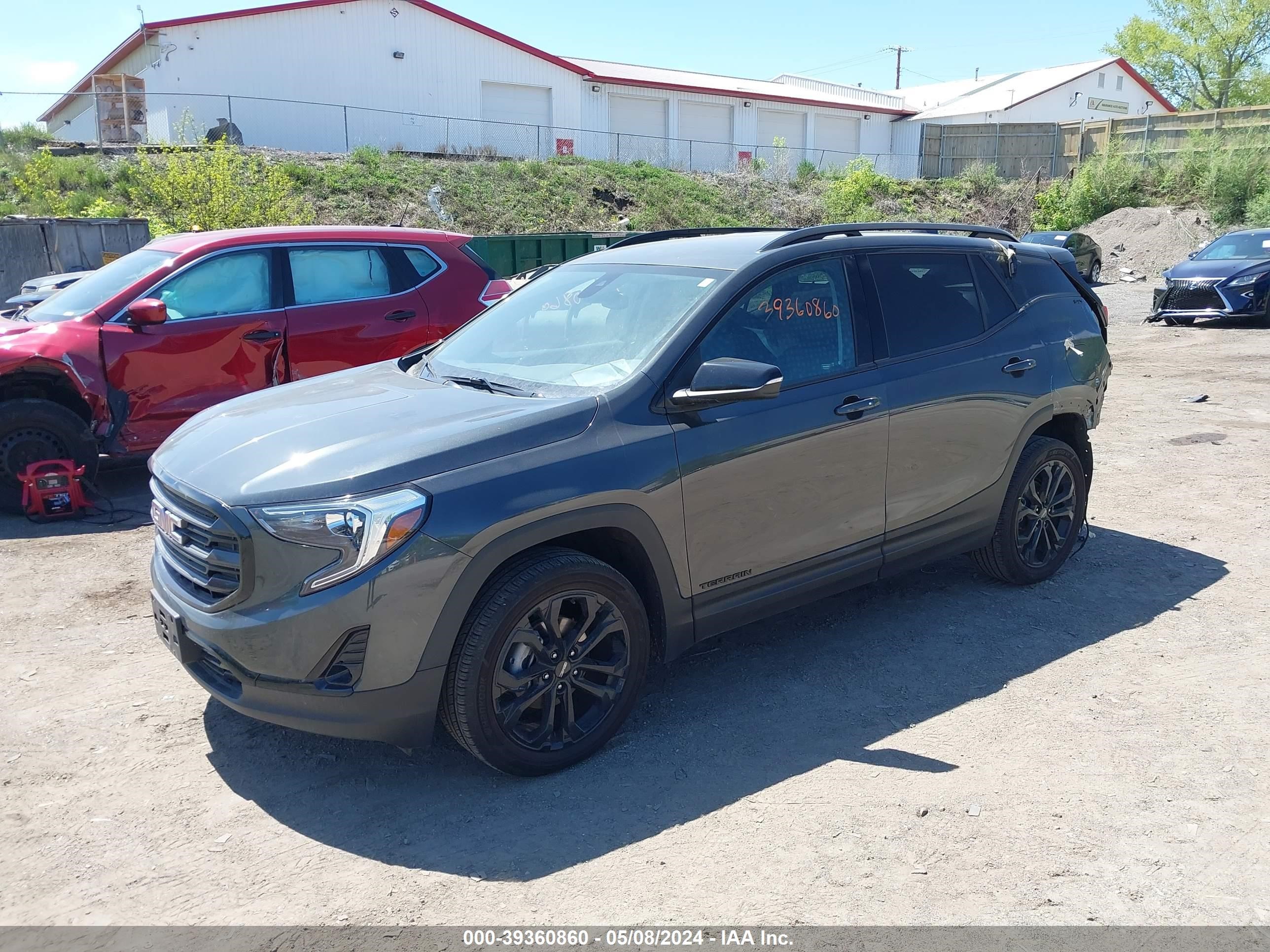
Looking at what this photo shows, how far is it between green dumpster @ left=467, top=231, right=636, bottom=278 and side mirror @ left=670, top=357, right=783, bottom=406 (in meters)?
13.4

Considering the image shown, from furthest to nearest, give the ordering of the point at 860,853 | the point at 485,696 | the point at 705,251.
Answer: the point at 705,251, the point at 485,696, the point at 860,853

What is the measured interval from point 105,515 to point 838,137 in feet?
166

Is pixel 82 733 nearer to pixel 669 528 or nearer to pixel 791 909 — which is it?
pixel 669 528

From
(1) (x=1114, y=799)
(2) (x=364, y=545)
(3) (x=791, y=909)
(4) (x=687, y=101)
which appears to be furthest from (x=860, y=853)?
(4) (x=687, y=101)

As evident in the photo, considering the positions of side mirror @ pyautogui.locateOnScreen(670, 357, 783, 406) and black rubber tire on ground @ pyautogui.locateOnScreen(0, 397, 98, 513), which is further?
black rubber tire on ground @ pyautogui.locateOnScreen(0, 397, 98, 513)

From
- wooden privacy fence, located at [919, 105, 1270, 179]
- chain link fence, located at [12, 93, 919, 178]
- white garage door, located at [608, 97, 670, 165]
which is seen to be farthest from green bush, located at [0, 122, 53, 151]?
wooden privacy fence, located at [919, 105, 1270, 179]

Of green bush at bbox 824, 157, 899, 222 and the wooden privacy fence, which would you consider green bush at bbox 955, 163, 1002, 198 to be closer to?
the wooden privacy fence

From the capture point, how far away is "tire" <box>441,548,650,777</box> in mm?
3455

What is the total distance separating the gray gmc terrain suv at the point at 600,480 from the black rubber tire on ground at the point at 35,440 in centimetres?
324

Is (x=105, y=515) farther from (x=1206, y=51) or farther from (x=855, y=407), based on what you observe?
(x=1206, y=51)

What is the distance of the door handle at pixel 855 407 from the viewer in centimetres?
441

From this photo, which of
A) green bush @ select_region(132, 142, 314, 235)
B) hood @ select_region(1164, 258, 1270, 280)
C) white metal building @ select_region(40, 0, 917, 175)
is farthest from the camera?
white metal building @ select_region(40, 0, 917, 175)

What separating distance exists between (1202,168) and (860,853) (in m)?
36.4

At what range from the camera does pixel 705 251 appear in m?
4.62
